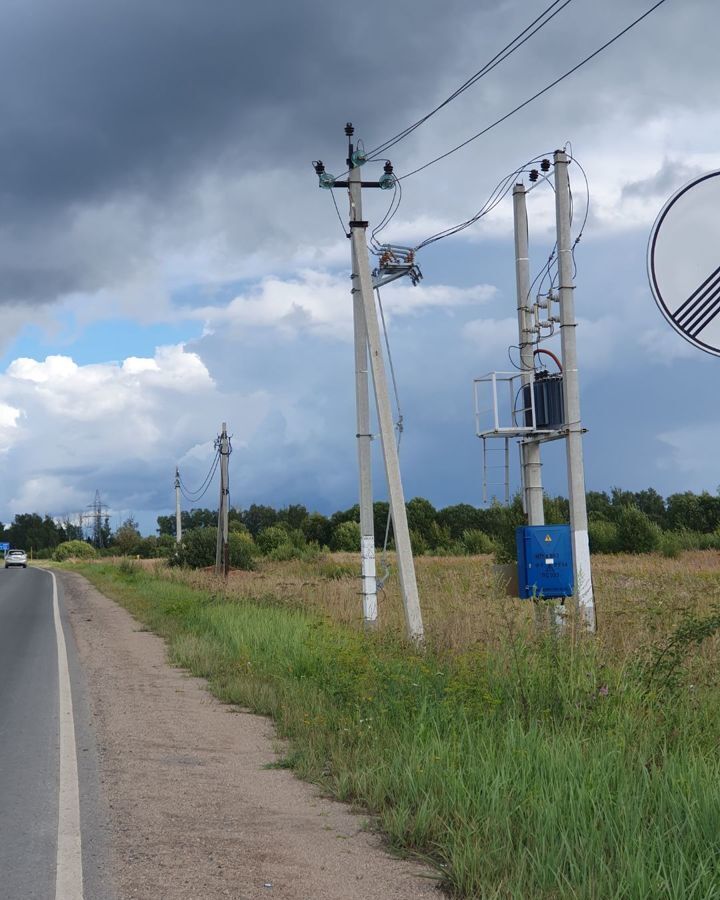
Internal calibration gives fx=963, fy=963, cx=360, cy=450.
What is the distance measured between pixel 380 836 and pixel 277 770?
204 centimetres

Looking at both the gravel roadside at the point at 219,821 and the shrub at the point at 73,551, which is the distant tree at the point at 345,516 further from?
the gravel roadside at the point at 219,821

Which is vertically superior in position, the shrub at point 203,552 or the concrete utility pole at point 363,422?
the concrete utility pole at point 363,422

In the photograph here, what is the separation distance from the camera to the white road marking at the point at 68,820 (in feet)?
16.6

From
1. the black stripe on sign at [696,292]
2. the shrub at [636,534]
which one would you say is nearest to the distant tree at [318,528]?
the shrub at [636,534]

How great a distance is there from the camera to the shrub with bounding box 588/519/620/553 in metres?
52.4

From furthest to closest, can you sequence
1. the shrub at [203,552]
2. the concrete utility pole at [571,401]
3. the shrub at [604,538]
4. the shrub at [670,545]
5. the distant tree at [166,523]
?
the distant tree at [166,523] < the shrub at [604,538] < the shrub at [203,552] < the shrub at [670,545] < the concrete utility pole at [571,401]

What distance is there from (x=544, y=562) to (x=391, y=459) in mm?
2839

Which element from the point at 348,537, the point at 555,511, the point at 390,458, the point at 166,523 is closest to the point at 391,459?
the point at 390,458

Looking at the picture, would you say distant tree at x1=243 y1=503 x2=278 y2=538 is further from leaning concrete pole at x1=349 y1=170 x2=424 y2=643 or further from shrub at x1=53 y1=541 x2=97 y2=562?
leaning concrete pole at x1=349 y1=170 x2=424 y2=643

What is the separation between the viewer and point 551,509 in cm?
2805

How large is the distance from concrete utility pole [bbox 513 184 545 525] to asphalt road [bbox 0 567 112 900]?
6796 millimetres

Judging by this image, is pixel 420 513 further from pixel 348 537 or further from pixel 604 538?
pixel 604 538

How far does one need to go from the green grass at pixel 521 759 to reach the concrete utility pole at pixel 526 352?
393 cm

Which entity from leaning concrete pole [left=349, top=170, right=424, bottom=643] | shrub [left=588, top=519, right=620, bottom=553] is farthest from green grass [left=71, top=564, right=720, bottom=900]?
shrub [left=588, top=519, right=620, bottom=553]
